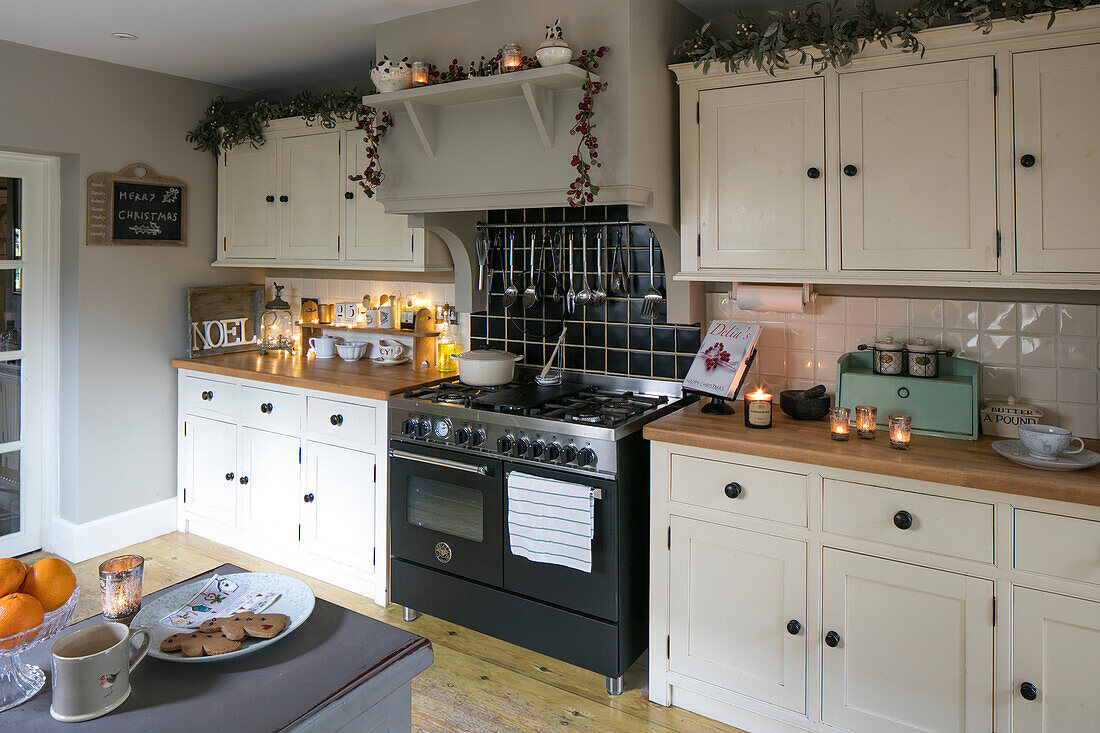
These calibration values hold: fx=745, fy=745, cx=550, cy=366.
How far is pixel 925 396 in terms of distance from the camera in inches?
96.3

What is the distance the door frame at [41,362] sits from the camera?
150 inches

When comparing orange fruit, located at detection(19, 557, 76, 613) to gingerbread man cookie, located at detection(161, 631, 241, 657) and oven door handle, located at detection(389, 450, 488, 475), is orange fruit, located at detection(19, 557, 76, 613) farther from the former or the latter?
oven door handle, located at detection(389, 450, 488, 475)

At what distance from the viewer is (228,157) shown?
4238mm

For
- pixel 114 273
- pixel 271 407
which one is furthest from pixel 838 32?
pixel 114 273

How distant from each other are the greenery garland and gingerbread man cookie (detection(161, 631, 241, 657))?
2285 mm

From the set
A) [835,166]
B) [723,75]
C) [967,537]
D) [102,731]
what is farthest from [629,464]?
[102,731]

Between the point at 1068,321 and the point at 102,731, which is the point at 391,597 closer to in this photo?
the point at 102,731

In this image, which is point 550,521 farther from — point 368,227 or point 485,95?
point 368,227

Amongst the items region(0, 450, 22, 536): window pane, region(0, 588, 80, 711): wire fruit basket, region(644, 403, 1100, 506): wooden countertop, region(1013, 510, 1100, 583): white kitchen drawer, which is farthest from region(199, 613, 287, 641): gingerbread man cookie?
region(0, 450, 22, 536): window pane

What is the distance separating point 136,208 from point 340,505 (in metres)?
1.99

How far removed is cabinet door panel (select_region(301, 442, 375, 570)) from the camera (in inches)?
130

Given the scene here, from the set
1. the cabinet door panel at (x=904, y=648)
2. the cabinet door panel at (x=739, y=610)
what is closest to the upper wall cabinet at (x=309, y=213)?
the cabinet door panel at (x=739, y=610)

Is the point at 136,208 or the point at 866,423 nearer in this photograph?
the point at 866,423

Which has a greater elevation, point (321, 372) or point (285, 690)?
point (321, 372)
